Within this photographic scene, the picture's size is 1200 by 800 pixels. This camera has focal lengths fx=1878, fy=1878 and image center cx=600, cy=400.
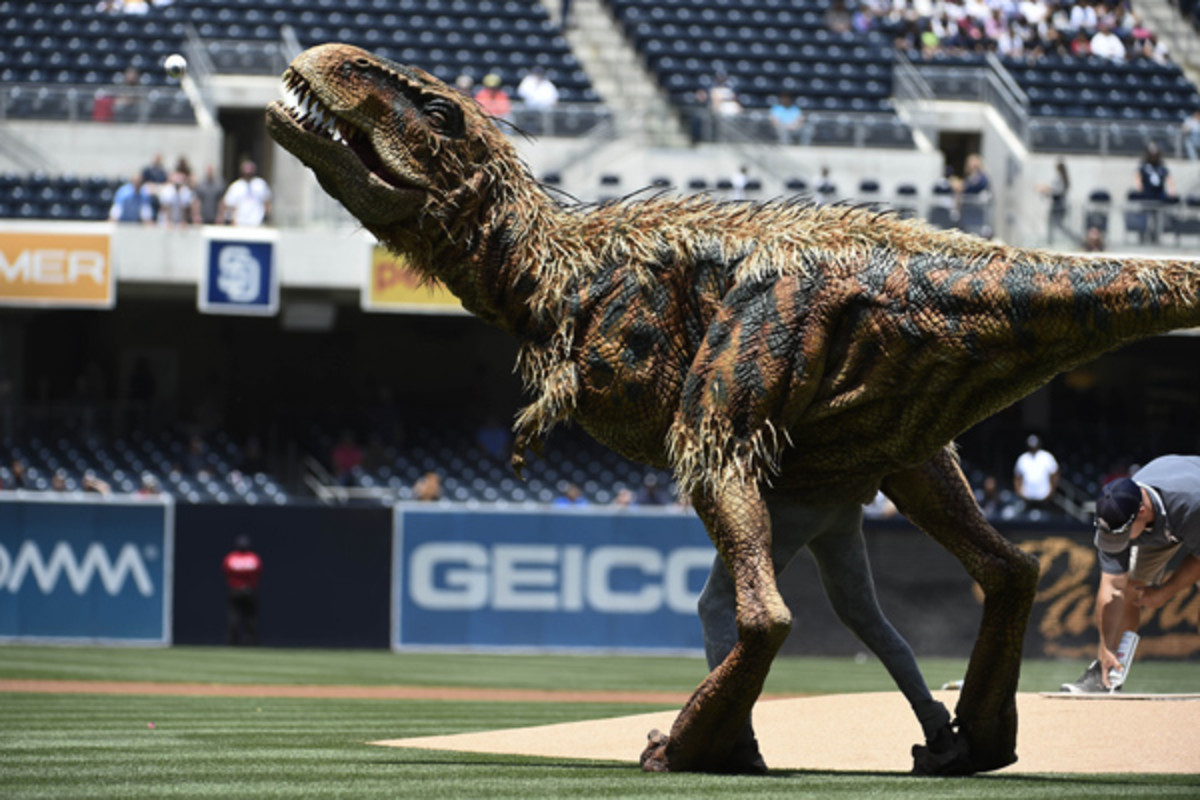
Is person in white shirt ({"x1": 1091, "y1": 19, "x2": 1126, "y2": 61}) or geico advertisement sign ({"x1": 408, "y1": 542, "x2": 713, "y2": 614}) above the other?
person in white shirt ({"x1": 1091, "y1": 19, "x2": 1126, "y2": 61})

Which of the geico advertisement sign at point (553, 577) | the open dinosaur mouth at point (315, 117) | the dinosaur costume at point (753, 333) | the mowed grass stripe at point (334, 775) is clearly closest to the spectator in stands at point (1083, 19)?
the geico advertisement sign at point (553, 577)

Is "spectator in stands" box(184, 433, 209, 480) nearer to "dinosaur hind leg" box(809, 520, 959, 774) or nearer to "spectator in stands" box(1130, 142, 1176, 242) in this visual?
"spectator in stands" box(1130, 142, 1176, 242)

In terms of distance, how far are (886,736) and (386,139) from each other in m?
3.33

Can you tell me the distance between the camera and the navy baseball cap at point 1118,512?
9117 millimetres

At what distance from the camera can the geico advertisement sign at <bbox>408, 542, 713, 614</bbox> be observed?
19781 mm

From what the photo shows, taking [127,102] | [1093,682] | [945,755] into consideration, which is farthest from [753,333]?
[127,102]

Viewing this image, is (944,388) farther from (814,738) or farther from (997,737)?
(814,738)

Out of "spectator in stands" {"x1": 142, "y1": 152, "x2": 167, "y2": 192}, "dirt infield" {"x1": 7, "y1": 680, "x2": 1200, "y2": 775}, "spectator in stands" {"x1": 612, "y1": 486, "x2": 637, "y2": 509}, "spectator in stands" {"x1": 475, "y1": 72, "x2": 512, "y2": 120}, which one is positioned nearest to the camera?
"dirt infield" {"x1": 7, "y1": 680, "x2": 1200, "y2": 775}

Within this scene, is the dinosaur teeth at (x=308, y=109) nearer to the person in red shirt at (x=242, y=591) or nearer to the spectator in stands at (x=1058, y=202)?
the person in red shirt at (x=242, y=591)

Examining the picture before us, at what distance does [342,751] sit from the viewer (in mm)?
7395

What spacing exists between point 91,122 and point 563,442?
7.53 m

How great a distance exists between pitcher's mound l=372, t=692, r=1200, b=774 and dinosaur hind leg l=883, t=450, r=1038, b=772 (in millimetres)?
338

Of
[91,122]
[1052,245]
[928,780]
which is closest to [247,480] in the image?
[91,122]

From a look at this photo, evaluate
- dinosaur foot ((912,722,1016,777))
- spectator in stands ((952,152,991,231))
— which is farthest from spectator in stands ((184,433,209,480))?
dinosaur foot ((912,722,1016,777))
